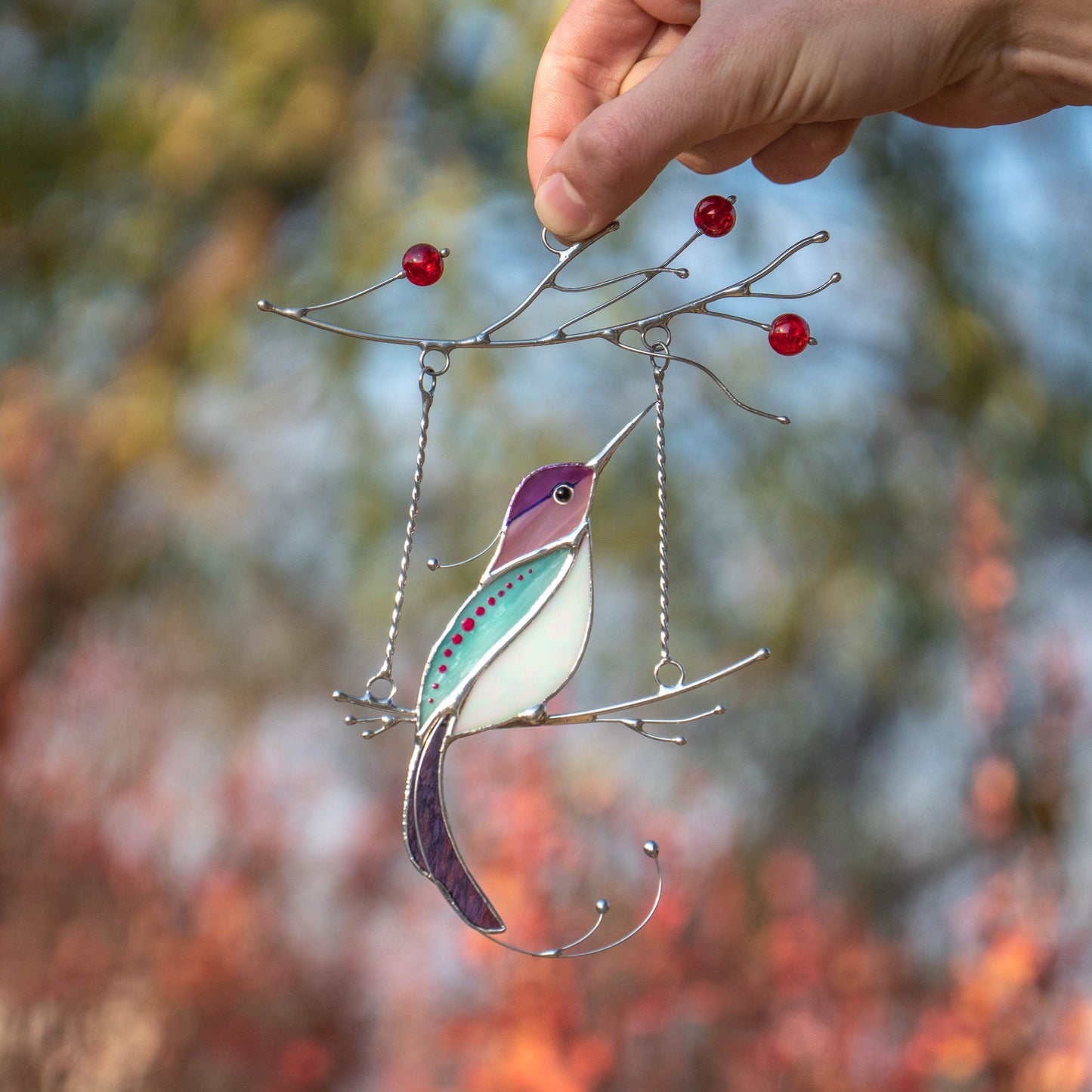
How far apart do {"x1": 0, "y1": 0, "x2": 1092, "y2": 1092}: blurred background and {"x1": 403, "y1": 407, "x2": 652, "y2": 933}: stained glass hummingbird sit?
897 mm

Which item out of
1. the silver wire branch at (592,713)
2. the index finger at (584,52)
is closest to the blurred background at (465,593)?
the index finger at (584,52)

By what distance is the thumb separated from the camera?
81cm

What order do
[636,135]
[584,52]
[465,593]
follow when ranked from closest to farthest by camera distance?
[636,135]
[584,52]
[465,593]

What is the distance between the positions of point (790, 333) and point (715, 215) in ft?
0.36

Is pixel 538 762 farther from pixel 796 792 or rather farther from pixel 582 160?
pixel 582 160

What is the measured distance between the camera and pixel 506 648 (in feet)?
2.80

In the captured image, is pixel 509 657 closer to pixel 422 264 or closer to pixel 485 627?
pixel 485 627

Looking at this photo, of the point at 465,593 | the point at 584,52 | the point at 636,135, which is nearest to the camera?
the point at 636,135

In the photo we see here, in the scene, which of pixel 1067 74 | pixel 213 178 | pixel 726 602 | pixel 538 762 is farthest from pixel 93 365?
pixel 1067 74

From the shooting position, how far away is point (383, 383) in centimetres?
193

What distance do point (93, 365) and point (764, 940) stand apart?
1.47 metres

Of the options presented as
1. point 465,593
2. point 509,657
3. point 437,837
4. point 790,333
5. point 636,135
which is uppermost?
point 636,135

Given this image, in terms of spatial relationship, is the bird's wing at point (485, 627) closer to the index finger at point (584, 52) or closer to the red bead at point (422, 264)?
the red bead at point (422, 264)

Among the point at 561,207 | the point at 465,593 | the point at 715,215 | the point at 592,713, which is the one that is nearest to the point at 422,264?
the point at 561,207
